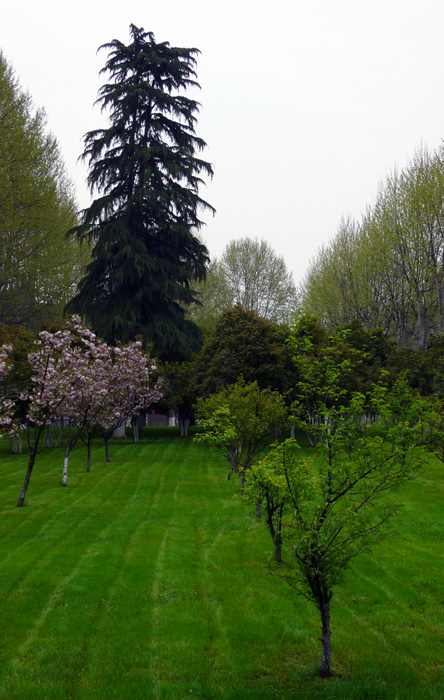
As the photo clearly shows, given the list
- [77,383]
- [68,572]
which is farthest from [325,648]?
[77,383]

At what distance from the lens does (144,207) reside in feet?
102

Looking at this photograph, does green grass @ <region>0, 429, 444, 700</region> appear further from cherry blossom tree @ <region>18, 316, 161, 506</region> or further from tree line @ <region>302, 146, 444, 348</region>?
tree line @ <region>302, 146, 444, 348</region>

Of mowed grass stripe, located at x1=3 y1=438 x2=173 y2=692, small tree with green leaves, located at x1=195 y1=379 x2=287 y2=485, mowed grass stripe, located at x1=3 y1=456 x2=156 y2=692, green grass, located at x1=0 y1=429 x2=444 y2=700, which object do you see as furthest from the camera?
small tree with green leaves, located at x1=195 y1=379 x2=287 y2=485

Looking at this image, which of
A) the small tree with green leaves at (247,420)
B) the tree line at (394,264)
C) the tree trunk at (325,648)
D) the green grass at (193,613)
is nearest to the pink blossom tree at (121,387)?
the small tree with green leaves at (247,420)

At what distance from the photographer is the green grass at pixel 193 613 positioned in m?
5.82

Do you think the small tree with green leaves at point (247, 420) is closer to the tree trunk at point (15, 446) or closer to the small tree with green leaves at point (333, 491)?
the small tree with green leaves at point (333, 491)

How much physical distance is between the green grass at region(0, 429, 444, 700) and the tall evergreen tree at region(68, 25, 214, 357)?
1813 centimetres

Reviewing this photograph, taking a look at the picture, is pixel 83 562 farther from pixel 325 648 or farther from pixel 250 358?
pixel 250 358

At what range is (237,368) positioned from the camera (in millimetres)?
27938

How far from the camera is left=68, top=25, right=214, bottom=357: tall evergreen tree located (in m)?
30.4

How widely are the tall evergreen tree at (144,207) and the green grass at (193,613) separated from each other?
1813cm

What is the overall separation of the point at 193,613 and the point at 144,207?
89.6ft

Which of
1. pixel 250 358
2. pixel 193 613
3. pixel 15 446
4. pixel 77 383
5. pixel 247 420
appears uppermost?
pixel 250 358

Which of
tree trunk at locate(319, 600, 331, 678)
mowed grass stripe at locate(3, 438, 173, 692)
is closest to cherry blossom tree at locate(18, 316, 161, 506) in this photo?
mowed grass stripe at locate(3, 438, 173, 692)
